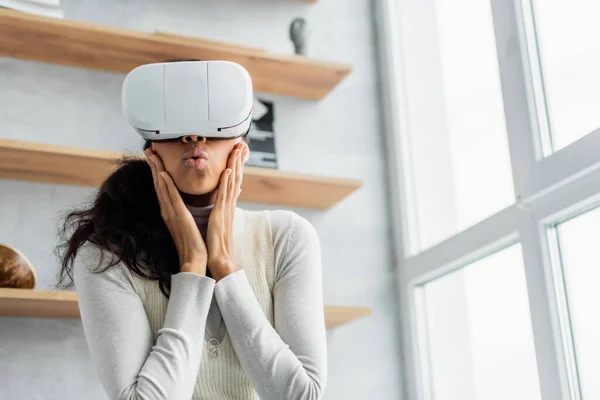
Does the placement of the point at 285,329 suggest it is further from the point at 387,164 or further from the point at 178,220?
the point at 387,164

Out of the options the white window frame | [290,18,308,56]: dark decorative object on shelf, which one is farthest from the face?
[290,18,308,56]: dark decorative object on shelf

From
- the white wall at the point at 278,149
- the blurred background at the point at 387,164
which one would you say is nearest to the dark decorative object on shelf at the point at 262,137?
the blurred background at the point at 387,164

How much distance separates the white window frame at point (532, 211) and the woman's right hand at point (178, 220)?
86 cm

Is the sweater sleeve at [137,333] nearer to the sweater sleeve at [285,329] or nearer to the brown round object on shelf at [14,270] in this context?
the sweater sleeve at [285,329]

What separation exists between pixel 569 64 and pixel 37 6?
1360mm

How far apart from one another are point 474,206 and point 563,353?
21.4 inches

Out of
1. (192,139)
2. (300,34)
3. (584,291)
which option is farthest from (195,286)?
(300,34)

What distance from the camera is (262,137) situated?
7.82ft

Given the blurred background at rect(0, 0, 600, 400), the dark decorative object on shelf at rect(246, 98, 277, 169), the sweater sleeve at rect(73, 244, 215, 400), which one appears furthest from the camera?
the dark decorative object on shelf at rect(246, 98, 277, 169)

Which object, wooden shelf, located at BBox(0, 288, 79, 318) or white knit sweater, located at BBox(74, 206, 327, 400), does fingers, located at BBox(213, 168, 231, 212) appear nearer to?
white knit sweater, located at BBox(74, 206, 327, 400)

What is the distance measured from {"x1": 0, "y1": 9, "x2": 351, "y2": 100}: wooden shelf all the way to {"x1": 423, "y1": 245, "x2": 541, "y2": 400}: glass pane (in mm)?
744

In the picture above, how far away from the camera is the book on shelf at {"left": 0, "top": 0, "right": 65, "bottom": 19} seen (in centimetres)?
210

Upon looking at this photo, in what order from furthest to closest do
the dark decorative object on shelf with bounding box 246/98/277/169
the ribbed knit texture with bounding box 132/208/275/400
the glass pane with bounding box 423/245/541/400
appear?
the dark decorative object on shelf with bounding box 246/98/277/169
the glass pane with bounding box 423/245/541/400
the ribbed knit texture with bounding box 132/208/275/400

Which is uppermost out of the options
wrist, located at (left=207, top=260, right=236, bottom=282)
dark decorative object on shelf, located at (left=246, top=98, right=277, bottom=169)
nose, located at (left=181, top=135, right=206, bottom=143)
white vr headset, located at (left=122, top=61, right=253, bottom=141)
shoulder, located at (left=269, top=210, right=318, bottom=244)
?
dark decorative object on shelf, located at (left=246, top=98, right=277, bottom=169)
